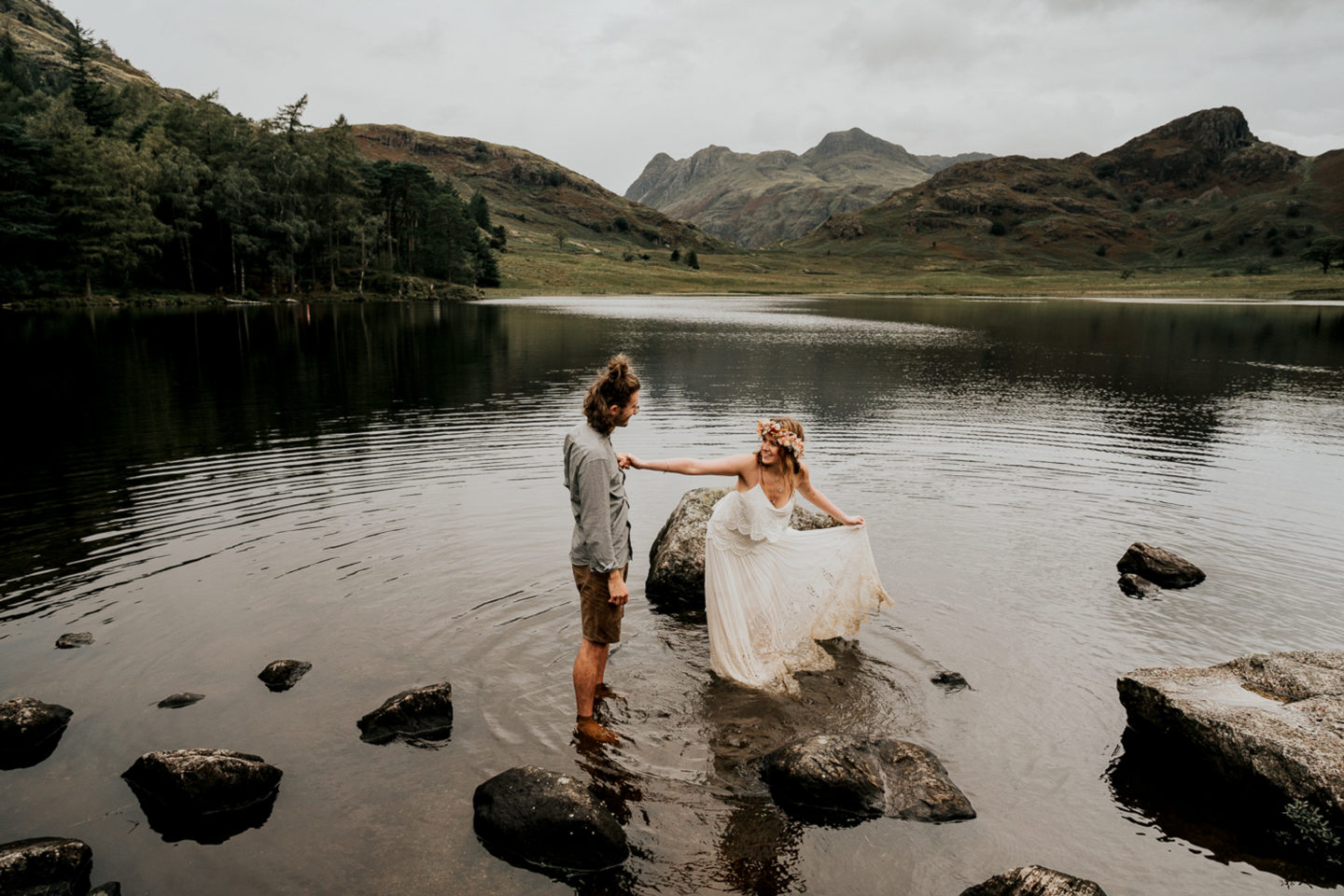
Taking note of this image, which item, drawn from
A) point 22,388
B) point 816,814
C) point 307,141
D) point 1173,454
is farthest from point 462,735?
point 307,141

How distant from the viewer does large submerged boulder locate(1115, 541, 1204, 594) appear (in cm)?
1395

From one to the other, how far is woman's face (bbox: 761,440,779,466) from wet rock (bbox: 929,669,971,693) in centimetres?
384

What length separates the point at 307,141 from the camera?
11519 centimetres

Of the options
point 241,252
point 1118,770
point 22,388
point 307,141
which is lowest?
point 1118,770

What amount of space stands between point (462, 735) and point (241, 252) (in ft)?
369

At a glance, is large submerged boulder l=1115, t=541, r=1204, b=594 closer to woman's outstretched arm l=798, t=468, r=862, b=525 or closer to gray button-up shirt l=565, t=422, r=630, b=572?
woman's outstretched arm l=798, t=468, r=862, b=525

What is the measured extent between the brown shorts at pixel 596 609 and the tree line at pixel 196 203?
9922 cm

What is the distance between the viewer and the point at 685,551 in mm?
13148

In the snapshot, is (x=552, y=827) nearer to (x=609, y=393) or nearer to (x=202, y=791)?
(x=202, y=791)

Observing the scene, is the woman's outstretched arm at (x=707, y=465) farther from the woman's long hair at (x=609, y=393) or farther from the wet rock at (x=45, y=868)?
the wet rock at (x=45, y=868)

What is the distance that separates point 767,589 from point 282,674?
640 centimetres

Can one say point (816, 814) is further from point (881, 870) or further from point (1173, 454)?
point (1173, 454)

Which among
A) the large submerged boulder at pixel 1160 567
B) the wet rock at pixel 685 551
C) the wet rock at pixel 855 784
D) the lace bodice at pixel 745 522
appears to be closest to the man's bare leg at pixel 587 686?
the wet rock at pixel 855 784

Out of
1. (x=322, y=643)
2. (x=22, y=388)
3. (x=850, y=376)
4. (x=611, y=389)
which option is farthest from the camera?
(x=850, y=376)
